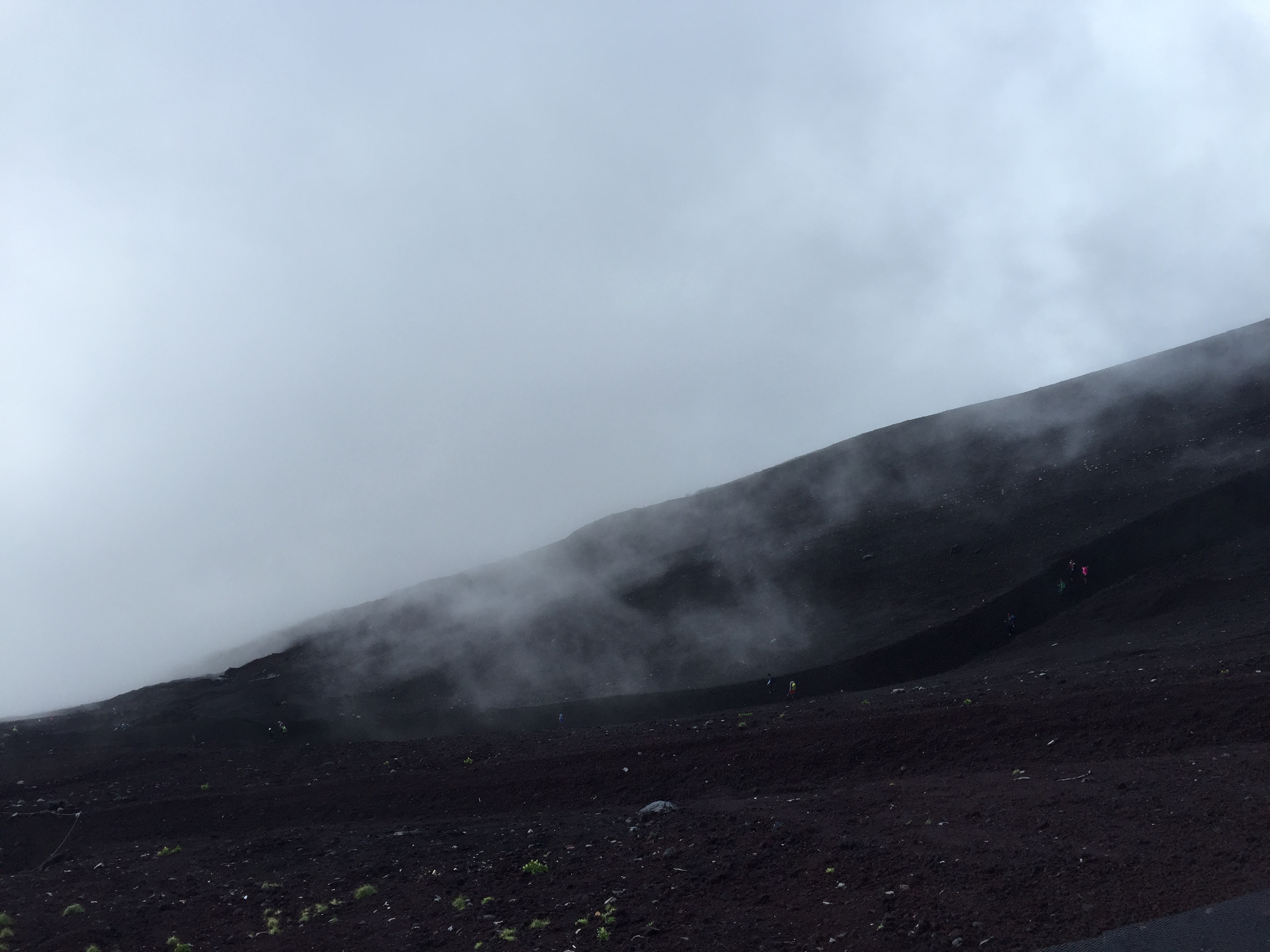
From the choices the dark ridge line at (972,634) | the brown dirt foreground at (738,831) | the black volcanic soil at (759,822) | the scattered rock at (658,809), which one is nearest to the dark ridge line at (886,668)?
the dark ridge line at (972,634)

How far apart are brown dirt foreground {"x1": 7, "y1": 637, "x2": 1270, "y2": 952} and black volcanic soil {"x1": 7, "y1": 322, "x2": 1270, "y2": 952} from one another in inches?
2.4

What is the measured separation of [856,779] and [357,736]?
15626mm

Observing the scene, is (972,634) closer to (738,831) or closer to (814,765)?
(814,765)

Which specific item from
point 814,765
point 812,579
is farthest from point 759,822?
point 812,579

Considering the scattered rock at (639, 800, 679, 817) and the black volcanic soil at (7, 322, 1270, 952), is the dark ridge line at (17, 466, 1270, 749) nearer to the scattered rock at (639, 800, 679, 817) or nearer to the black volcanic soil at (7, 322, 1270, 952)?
the black volcanic soil at (7, 322, 1270, 952)

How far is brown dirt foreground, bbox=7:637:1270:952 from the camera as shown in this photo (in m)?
9.10

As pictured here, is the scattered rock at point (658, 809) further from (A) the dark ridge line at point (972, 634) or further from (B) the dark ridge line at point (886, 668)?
(A) the dark ridge line at point (972, 634)

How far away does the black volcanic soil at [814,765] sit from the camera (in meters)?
9.72

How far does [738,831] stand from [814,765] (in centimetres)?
380

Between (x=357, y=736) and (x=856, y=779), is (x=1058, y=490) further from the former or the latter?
(x=357, y=736)

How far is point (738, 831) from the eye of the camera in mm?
12477

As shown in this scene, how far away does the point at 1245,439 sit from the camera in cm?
2970

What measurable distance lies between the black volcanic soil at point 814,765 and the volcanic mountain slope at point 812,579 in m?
0.16

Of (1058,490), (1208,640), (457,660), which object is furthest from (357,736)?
(1058,490)
